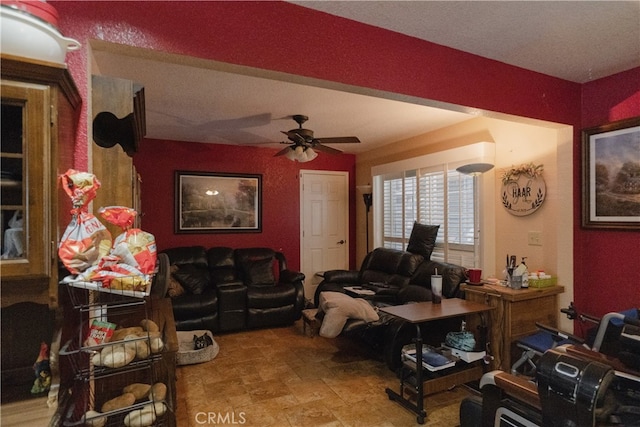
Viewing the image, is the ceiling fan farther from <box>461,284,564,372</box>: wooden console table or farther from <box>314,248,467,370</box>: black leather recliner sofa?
<box>461,284,564,372</box>: wooden console table

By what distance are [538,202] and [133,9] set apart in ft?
10.9

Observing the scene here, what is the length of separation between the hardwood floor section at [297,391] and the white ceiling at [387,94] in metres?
2.18

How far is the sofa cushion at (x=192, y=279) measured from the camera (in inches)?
168

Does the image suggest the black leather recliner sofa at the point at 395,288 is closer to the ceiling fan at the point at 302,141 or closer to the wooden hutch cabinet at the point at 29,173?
the ceiling fan at the point at 302,141

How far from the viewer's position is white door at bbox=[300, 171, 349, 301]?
5.71 metres

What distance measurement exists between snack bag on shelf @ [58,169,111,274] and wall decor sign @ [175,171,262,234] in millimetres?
4098

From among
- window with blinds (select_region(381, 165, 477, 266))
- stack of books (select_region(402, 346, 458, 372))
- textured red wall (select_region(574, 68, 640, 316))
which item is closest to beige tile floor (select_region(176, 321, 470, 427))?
stack of books (select_region(402, 346, 458, 372))

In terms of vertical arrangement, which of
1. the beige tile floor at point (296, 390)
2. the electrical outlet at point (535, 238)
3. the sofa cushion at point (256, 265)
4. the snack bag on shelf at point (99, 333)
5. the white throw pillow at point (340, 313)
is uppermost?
the electrical outlet at point (535, 238)

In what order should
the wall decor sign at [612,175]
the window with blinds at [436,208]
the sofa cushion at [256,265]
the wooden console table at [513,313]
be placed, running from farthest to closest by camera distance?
the sofa cushion at [256,265] → the window with blinds at [436,208] → the wooden console table at [513,313] → the wall decor sign at [612,175]

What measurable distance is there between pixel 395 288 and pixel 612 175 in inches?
90.3

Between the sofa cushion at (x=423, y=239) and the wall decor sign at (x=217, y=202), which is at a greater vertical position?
the wall decor sign at (x=217, y=202)

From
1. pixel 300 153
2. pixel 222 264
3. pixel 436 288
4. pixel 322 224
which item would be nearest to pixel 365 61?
pixel 300 153

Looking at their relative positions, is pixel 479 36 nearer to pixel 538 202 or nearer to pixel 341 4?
pixel 341 4

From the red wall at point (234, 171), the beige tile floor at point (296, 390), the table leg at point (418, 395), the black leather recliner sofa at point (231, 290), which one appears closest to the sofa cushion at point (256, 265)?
the black leather recliner sofa at point (231, 290)
